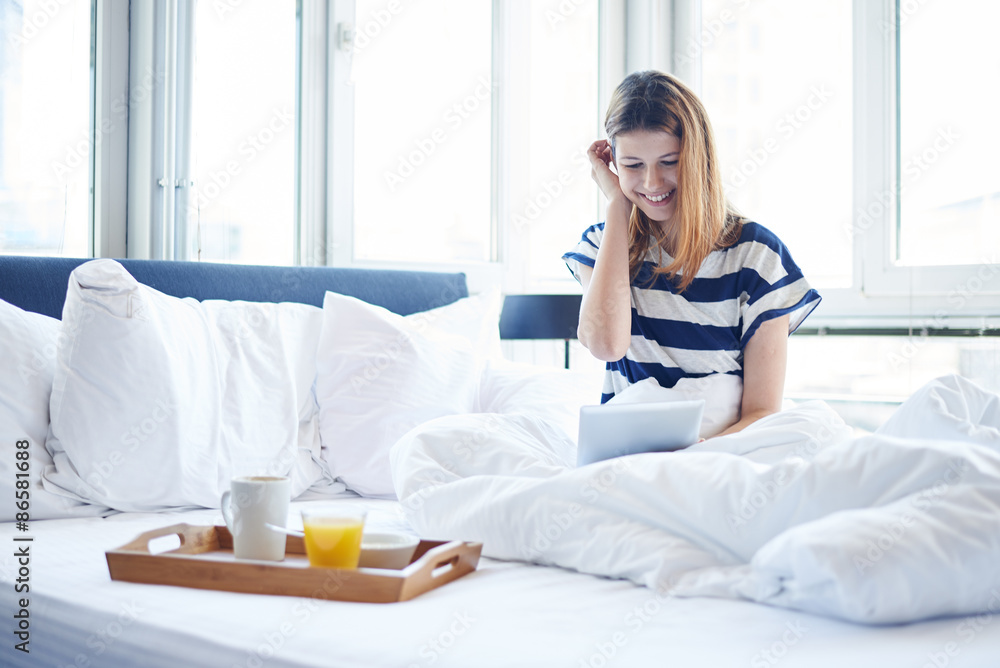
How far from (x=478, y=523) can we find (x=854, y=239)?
1996mm

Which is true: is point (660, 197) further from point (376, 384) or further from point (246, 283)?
point (246, 283)

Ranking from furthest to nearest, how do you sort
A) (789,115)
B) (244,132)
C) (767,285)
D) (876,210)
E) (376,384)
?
(789,115), (876,210), (244,132), (376,384), (767,285)

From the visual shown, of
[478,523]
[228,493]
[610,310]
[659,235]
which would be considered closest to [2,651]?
[228,493]

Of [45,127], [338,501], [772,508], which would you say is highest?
[45,127]

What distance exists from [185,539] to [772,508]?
749 millimetres

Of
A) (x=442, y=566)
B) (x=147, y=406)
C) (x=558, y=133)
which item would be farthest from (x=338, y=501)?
(x=558, y=133)

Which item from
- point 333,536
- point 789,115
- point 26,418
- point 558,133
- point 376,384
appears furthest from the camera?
point 558,133

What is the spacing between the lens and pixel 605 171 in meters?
1.81

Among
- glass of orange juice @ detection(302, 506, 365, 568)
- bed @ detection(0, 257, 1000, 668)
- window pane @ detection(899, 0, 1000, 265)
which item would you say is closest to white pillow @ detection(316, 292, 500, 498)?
bed @ detection(0, 257, 1000, 668)

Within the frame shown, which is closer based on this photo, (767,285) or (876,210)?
(767,285)

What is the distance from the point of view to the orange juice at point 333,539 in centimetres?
98

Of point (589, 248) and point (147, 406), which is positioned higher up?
point (589, 248)

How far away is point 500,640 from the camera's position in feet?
2.79

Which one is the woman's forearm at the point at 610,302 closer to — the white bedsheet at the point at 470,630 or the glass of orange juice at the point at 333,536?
the white bedsheet at the point at 470,630
